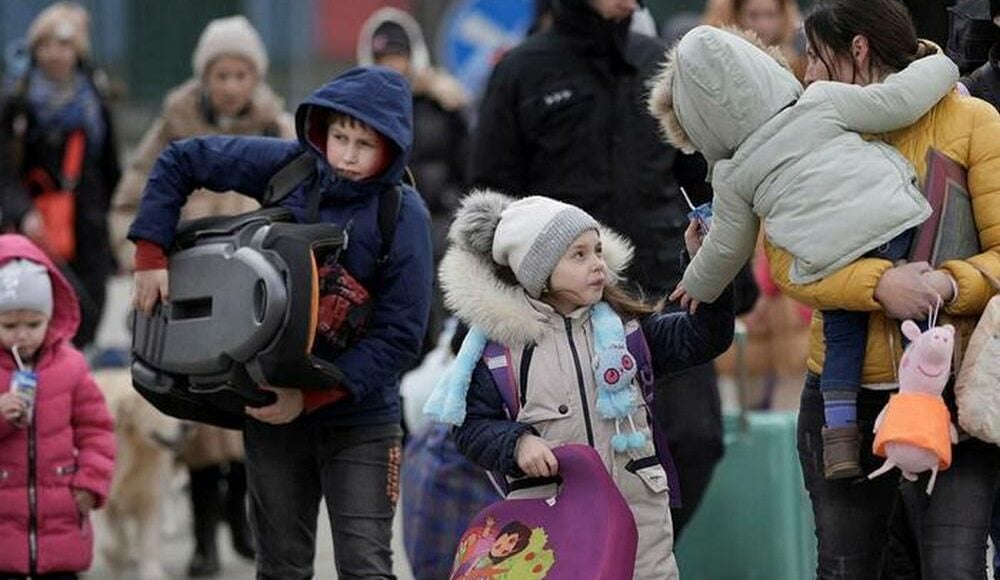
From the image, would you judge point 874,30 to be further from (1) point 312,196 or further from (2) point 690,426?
(2) point 690,426

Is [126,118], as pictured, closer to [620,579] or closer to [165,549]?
[165,549]

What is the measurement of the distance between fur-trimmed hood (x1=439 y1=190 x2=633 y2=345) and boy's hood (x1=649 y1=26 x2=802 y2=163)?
1.86ft

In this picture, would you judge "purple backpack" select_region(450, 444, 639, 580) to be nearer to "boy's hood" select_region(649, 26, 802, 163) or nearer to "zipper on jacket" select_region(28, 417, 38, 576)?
"boy's hood" select_region(649, 26, 802, 163)

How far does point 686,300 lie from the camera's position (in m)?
6.52

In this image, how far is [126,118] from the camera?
26.7m

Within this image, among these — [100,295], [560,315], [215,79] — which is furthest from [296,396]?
[100,295]

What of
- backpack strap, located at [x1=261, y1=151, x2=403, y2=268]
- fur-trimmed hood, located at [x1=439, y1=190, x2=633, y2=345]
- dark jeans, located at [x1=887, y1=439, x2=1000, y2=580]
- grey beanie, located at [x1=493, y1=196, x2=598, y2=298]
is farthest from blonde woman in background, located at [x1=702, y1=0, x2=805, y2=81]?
dark jeans, located at [x1=887, y1=439, x2=1000, y2=580]

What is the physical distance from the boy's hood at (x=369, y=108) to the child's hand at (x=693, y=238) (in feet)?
3.40

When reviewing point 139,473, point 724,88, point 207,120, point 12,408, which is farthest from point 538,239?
point 139,473

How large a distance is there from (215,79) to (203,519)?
5.91 feet

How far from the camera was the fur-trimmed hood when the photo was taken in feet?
21.4

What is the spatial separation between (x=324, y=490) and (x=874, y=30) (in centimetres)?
215

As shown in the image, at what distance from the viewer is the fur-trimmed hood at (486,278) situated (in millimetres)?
6508

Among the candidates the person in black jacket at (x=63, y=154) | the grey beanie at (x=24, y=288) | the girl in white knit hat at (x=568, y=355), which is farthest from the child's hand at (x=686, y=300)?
the person in black jacket at (x=63, y=154)
